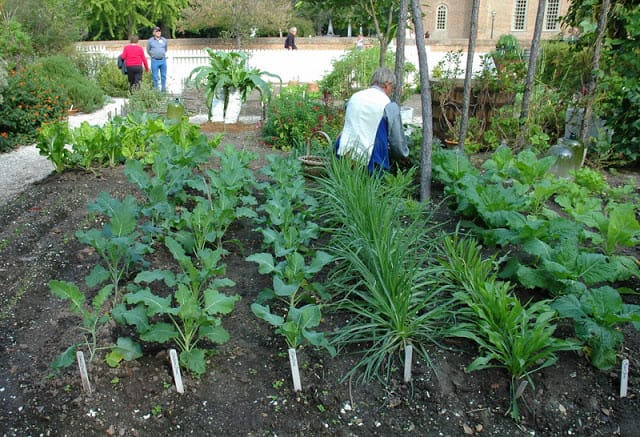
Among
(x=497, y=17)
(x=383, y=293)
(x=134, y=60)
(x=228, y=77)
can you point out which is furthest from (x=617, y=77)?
(x=497, y=17)

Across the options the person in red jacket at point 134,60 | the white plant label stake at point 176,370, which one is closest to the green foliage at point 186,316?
the white plant label stake at point 176,370

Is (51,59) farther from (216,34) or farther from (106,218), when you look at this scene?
(216,34)

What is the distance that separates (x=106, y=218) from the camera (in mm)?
4828

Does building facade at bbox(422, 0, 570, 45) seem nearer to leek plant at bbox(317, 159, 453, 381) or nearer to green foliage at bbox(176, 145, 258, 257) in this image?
green foliage at bbox(176, 145, 258, 257)

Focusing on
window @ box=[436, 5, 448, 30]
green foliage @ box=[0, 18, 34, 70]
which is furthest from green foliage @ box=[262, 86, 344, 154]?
window @ box=[436, 5, 448, 30]

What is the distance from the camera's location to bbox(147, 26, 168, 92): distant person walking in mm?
14602

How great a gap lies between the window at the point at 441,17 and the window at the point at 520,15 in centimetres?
565

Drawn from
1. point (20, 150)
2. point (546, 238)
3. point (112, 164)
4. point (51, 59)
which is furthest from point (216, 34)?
point (546, 238)

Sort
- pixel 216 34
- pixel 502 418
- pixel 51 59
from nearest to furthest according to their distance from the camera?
pixel 502 418 → pixel 51 59 → pixel 216 34

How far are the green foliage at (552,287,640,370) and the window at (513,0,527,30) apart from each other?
158 ft

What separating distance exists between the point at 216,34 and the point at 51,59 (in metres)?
21.5

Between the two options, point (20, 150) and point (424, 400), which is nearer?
point (424, 400)

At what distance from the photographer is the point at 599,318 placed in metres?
2.79

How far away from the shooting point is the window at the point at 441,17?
48500 mm
